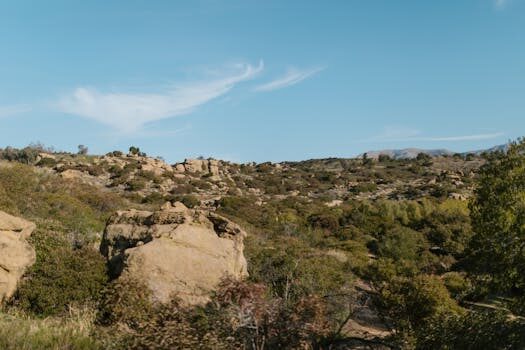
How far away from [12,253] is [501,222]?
1137 cm

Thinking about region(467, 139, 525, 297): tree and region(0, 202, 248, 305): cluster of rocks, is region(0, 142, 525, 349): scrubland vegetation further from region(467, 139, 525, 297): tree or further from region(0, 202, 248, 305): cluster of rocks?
region(0, 202, 248, 305): cluster of rocks

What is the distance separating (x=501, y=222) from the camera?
1198 centimetres

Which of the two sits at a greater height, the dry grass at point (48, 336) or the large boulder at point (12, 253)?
the large boulder at point (12, 253)

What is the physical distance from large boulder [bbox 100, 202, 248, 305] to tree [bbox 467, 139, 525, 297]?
6044mm

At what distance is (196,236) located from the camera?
11.3 meters

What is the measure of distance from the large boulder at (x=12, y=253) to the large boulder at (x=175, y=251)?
1.80m

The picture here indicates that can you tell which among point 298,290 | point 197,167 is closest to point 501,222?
point 298,290

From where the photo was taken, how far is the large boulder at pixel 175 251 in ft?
32.2

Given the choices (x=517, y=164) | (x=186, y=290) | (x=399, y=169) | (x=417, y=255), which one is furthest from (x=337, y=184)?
(x=186, y=290)

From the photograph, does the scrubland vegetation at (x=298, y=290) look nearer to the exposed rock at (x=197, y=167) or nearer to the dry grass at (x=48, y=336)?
the dry grass at (x=48, y=336)

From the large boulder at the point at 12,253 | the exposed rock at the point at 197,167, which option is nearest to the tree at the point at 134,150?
the exposed rock at the point at 197,167

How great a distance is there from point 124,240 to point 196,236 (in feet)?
6.71

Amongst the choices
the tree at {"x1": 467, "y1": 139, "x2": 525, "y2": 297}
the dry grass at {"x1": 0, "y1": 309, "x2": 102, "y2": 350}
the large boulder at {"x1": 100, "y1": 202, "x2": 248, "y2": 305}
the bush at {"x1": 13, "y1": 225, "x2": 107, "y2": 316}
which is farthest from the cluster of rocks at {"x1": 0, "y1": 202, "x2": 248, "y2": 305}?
the tree at {"x1": 467, "y1": 139, "x2": 525, "y2": 297}

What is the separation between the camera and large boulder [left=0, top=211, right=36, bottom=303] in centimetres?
972
